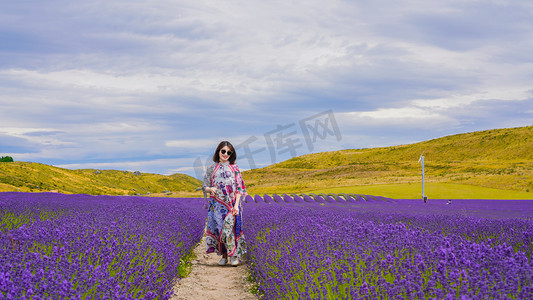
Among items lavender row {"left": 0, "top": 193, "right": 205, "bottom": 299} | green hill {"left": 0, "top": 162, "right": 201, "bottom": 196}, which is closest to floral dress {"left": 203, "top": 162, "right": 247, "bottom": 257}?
lavender row {"left": 0, "top": 193, "right": 205, "bottom": 299}

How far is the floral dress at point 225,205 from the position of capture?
6363mm

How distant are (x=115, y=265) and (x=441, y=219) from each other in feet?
16.7

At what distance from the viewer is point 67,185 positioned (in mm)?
25359

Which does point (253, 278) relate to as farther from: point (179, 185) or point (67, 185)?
point (179, 185)

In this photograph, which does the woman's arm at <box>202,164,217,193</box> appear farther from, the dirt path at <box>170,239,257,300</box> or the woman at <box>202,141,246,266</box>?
the dirt path at <box>170,239,257,300</box>

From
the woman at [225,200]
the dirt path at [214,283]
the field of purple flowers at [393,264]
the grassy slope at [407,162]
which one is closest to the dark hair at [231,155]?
the woman at [225,200]

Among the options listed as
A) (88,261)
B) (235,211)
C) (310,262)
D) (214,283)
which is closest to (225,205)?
(235,211)

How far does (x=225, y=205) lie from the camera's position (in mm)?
6375

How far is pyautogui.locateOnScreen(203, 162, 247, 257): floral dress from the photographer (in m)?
6.36

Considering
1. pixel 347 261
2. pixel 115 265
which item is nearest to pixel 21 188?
pixel 115 265

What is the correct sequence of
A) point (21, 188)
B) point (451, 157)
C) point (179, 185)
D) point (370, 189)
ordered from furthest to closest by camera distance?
point (451, 157)
point (179, 185)
point (370, 189)
point (21, 188)

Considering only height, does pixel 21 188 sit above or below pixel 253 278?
above

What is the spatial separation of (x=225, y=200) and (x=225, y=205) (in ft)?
0.25

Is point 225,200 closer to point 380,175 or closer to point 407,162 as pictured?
point 380,175
